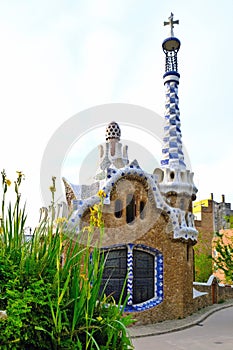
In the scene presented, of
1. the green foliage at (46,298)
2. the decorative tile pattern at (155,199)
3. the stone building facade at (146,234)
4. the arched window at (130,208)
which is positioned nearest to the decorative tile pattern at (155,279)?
the stone building facade at (146,234)

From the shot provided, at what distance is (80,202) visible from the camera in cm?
1049

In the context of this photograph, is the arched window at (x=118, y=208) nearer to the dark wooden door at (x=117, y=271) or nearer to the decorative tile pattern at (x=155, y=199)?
the decorative tile pattern at (x=155, y=199)

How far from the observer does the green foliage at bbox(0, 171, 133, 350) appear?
2.70 m

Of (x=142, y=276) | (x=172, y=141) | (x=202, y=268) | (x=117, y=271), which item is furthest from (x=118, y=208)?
(x=202, y=268)

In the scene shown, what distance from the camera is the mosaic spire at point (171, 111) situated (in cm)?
1337

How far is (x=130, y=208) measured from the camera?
11461mm

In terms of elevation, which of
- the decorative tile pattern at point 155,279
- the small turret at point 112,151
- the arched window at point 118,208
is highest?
the small turret at point 112,151

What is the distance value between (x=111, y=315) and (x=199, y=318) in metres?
9.85

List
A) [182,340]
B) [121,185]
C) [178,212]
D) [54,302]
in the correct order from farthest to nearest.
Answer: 1. [178,212]
2. [121,185]
3. [182,340]
4. [54,302]

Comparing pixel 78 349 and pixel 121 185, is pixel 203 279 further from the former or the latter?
pixel 78 349

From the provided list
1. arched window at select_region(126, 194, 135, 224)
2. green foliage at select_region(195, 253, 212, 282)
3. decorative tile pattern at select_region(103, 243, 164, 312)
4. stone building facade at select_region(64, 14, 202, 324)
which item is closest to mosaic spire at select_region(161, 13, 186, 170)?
stone building facade at select_region(64, 14, 202, 324)

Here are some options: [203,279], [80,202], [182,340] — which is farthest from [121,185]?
[203,279]

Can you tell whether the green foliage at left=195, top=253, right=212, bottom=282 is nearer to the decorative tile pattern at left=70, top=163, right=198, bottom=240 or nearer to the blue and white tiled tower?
the blue and white tiled tower

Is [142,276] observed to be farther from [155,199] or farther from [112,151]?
[112,151]
